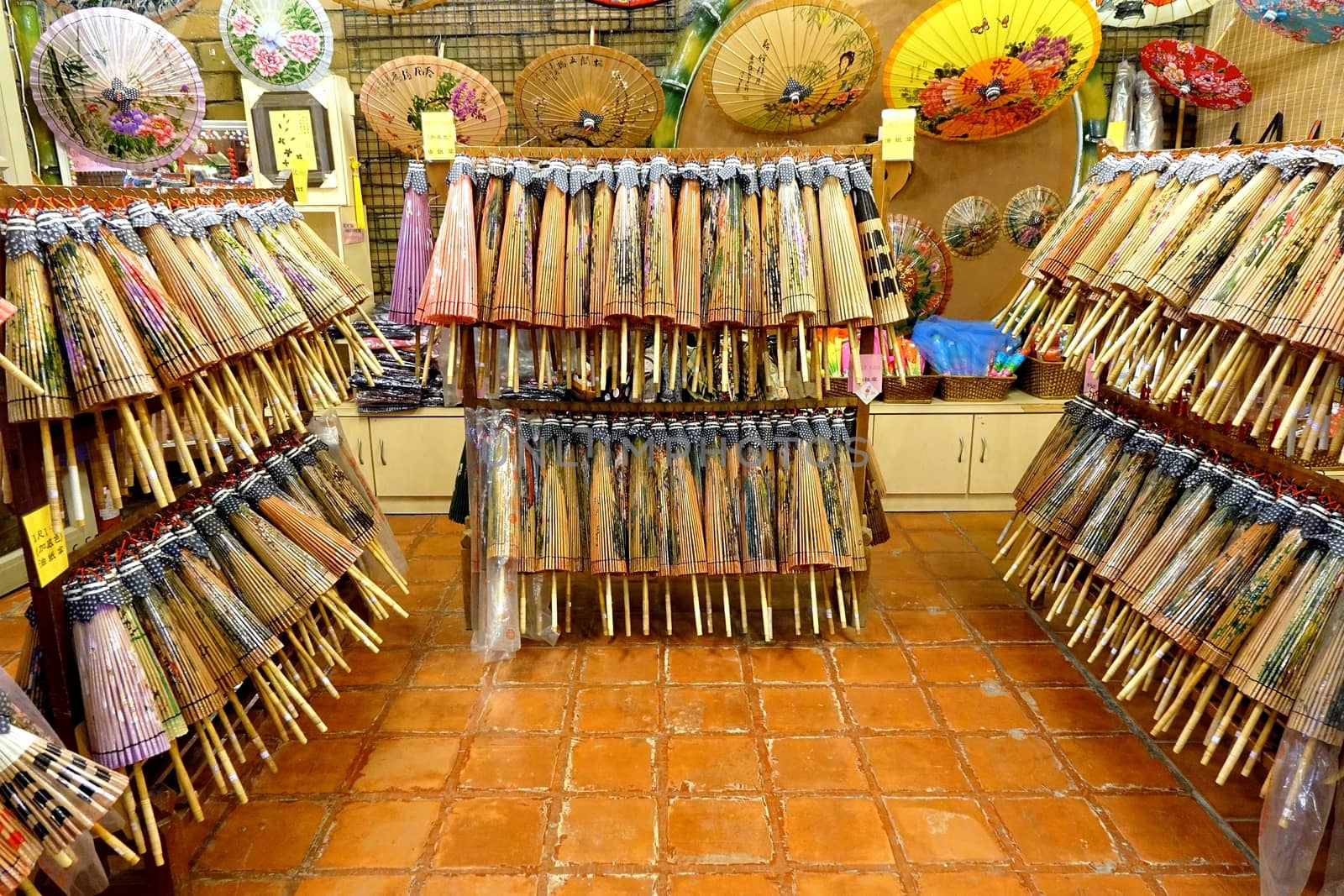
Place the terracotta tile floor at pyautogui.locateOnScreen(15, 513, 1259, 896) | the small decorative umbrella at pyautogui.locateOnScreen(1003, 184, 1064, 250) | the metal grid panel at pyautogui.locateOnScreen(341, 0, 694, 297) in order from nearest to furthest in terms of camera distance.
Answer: the terracotta tile floor at pyautogui.locateOnScreen(15, 513, 1259, 896), the small decorative umbrella at pyautogui.locateOnScreen(1003, 184, 1064, 250), the metal grid panel at pyautogui.locateOnScreen(341, 0, 694, 297)

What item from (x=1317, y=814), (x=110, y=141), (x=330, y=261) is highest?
(x=110, y=141)

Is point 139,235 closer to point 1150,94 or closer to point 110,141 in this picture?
point 110,141

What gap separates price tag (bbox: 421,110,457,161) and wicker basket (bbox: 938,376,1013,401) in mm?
2737

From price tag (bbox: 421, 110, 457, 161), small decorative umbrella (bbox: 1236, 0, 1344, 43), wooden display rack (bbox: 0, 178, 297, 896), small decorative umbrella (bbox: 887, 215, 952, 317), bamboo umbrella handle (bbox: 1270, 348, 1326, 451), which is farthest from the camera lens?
small decorative umbrella (bbox: 887, 215, 952, 317)

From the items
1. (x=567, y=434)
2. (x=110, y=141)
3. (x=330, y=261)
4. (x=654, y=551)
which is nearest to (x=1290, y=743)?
(x=654, y=551)

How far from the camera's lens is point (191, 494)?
2256mm

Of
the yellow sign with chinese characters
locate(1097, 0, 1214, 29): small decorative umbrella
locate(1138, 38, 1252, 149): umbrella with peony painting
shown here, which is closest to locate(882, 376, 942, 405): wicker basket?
locate(1138, 38, 1252, 149): umbrella with peony painting

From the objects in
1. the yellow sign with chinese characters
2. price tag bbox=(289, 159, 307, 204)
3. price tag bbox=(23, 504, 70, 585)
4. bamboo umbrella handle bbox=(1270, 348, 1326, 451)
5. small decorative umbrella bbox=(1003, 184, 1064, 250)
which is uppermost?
the yellow sign with chinese characters

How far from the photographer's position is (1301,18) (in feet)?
11.1

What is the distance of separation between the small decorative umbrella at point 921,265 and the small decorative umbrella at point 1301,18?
1662 millimetres

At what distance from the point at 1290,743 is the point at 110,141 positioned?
14.9ft

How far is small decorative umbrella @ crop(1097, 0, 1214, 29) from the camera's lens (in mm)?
4043

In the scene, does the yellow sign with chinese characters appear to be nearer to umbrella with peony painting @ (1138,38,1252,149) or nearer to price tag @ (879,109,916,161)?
price tag @ (879,109,916,161)

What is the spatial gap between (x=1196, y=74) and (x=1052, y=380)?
1.59 metres
